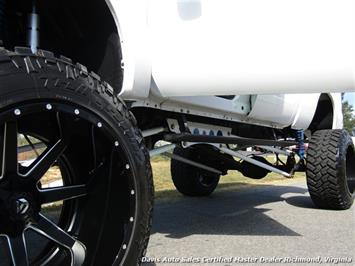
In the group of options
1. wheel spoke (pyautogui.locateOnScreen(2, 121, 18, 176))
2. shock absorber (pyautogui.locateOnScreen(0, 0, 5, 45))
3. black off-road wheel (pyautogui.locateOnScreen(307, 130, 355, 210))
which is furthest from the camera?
black off-road wheel (pyautogui.locateOnScreen(307, 130, 355, 210))

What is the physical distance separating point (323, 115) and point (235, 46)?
403 centimetres

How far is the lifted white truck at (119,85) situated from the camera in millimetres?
1912

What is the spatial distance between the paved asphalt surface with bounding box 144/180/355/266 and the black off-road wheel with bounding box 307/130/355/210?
0.14 metres

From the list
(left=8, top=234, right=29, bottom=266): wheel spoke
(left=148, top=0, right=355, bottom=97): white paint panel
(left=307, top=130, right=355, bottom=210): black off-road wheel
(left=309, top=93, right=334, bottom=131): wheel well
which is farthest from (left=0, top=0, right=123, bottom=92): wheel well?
(left=309, top=93, right=334, bottom=131): wheel well

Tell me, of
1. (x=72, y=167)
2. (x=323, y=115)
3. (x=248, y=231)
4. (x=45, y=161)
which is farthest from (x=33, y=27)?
(x=323, y=115)

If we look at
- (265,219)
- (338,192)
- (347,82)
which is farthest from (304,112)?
(347,82)

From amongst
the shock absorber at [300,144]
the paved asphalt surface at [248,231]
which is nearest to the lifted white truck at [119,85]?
the paved asphalt surface at [248,231]

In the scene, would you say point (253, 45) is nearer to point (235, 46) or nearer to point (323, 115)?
point (235, 46)

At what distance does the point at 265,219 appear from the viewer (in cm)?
489

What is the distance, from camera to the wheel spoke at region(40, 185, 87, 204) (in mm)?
1991

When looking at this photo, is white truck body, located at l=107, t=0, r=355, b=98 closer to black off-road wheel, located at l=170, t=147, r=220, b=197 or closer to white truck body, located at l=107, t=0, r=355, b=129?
white truck body, located at l=107, t=0, r=355, b=129

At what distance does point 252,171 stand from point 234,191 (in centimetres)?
151

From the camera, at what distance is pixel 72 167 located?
2.30 metres

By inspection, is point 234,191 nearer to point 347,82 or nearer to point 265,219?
point 265,219
